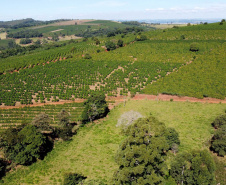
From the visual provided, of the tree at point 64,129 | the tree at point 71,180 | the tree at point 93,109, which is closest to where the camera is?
the tree at point 71,180

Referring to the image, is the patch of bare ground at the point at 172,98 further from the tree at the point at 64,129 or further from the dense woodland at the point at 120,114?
the tree at the point at 64,129

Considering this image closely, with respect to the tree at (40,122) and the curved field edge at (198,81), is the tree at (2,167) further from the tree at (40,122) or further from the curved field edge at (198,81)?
the curved field edge at (198,81)

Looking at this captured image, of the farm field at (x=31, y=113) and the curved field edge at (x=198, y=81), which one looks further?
the curved field edge at (x=198, y=81)

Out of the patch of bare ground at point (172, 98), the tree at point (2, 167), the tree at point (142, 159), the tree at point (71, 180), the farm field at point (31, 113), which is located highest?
the tree at point (142, 159)

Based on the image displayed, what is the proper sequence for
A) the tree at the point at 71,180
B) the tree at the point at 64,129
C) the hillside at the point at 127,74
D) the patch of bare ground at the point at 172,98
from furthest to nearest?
the hillside at the point at 127,74 → the patch of bare ground at the point at 172,98 → the tree at the point at 64,129 → the tree at the point at 71,180

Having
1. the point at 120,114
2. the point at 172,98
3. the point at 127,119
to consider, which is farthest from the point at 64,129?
the point at 172,98

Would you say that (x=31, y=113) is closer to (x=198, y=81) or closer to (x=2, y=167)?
(x=2, y=167)

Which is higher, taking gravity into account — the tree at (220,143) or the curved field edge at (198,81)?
the curved field edge at (198,81)

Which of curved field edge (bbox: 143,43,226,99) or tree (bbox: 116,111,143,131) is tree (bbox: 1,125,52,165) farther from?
curved field edge (bbox: 143,43,226,99)

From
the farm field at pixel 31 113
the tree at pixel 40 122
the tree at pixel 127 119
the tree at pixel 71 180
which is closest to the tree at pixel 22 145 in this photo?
the tree at pixel 40 122
